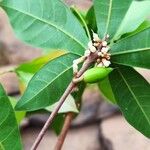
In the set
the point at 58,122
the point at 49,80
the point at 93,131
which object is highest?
the point at 49,80

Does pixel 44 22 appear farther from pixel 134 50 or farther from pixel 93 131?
pixel 93 131

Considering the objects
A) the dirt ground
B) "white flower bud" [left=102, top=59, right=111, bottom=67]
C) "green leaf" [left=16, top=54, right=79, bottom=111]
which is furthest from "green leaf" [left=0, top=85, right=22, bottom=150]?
the dirt ground

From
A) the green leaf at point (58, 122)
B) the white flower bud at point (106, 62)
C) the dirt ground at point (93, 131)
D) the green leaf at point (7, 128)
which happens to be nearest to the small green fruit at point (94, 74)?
the white flower bud at point (106, 62)

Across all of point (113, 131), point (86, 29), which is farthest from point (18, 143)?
point (113, 131)

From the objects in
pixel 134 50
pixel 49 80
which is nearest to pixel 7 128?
pixel 49 80

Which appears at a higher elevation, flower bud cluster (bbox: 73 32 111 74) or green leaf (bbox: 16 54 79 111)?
flower bud cluster (bbox: 73 32 111 74)

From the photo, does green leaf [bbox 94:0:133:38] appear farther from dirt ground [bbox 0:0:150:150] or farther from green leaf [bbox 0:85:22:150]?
dirt ground [bbox 0:0:150:150]

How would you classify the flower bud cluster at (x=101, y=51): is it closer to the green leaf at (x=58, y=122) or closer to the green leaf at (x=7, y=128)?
the green leaf at (x=7, y=128)
